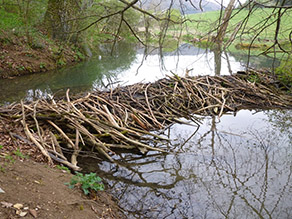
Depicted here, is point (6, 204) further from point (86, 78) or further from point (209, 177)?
point (86, 78)

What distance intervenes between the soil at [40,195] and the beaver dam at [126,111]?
56cm

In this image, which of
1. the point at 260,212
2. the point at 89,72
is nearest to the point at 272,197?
the point at 260,212

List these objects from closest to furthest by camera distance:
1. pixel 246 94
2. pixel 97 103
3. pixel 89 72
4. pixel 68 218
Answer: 1. pixel 68 218
2. pixel 97 103
3. pixel 246 94
4. pixel 89 72

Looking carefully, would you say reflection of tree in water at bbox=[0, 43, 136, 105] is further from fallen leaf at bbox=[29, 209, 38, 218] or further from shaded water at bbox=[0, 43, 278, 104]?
fallen leaf at bbox=[29, 209, 38, 218]

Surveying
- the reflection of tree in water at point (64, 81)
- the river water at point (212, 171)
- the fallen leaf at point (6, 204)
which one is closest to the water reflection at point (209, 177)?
the river water at point (212, 171)

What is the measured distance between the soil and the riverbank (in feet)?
28.7

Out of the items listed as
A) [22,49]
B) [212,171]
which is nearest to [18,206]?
[212,171]

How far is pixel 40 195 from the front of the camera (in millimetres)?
3209

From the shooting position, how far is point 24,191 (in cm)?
316

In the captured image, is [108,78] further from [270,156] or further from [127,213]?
[127,213]

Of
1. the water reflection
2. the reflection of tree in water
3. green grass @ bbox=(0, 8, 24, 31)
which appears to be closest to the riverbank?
the reflection of tree in water

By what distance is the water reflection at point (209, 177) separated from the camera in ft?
13.5

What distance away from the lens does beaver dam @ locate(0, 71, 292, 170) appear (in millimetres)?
5344

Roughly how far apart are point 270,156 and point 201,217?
2639 mm
